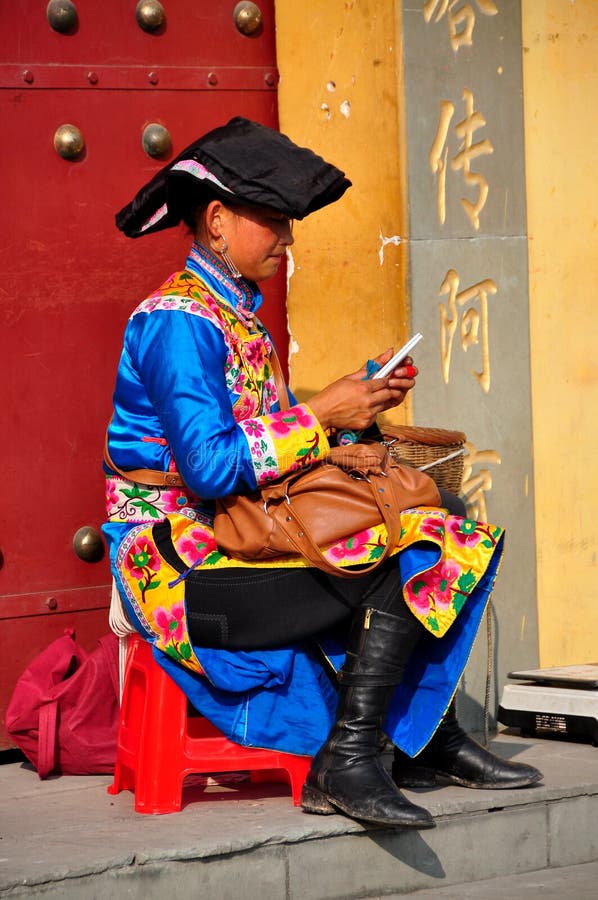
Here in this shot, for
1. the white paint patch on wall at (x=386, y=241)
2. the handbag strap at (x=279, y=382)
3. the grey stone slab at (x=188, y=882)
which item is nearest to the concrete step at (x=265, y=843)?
the grey stone slab at (x=188, y=882)

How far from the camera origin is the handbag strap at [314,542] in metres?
3.19

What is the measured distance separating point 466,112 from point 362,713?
2.29 m

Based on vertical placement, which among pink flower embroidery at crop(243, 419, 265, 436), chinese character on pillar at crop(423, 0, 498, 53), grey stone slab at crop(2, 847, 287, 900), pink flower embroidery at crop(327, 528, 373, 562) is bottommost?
grey stone slab at crop(2, 847, 287, 900)

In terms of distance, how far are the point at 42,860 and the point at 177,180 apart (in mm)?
1739

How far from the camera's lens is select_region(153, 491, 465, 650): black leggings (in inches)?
129

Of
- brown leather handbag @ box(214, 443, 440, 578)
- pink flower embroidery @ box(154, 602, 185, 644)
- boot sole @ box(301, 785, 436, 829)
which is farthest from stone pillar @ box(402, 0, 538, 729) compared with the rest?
pink flower embroidery @ box(154, 602, 185, 644)

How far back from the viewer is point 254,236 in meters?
3.48

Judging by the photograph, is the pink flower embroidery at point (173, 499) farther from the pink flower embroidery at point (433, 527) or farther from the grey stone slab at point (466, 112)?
the grey stone slab at point (466, 112)

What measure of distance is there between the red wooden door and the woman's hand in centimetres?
119

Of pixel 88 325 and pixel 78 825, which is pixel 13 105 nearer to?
pixel 88 325

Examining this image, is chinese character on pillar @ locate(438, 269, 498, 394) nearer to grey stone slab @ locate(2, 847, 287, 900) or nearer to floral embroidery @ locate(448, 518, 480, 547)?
floral embroidery @ locate(448, 518, 480, 547)

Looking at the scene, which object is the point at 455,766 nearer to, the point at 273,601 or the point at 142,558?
the point at 273,601

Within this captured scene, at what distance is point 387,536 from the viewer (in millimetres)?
3209

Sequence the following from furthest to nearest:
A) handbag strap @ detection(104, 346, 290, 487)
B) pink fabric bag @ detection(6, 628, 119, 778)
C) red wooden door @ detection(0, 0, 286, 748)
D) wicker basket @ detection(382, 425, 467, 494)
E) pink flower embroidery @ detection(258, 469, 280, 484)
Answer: red wooden door @ detection(0, 0, 286, 748) < wicker basket @ detection(382, 425, 467, 494) < pink fabric bag @ detection(6, 628, 119, 778) < handbag strap @ detection(104, 346, 290, 487) < pink flower embroidery @ detection(258, 469, 280, 484)
